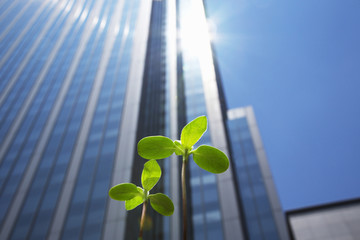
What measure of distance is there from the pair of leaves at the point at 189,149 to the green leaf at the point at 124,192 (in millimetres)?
88

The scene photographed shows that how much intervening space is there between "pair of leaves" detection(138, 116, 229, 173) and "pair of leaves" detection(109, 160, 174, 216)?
5 cm

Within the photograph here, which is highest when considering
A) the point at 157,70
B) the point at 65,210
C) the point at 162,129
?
the point at 157,70

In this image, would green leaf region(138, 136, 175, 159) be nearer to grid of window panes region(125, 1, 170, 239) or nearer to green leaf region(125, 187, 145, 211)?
green leaf region(125, 187, 145, 211)

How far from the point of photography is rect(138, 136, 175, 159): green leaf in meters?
0.50

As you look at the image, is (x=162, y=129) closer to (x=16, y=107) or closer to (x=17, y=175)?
(x=17, y=175)

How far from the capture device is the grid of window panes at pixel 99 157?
40.9ft

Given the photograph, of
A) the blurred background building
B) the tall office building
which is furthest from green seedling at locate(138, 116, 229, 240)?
the blurred background building

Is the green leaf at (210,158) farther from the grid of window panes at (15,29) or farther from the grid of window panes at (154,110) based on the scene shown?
the grid of window panes at (15,29)

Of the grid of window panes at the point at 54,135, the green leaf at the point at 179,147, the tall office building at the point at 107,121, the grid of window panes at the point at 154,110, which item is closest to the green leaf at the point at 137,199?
the green leaf at the point at 179,147

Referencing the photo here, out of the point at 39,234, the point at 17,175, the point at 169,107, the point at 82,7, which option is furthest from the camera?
the point at 82,7

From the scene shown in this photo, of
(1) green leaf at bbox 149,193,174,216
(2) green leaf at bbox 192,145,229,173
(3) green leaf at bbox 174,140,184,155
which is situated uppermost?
(3) green leaf at bbox 174,140,184,155

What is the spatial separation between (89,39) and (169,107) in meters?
13.2

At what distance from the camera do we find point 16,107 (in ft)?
65.7

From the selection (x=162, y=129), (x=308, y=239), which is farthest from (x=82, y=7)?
(x=308, y=239)
